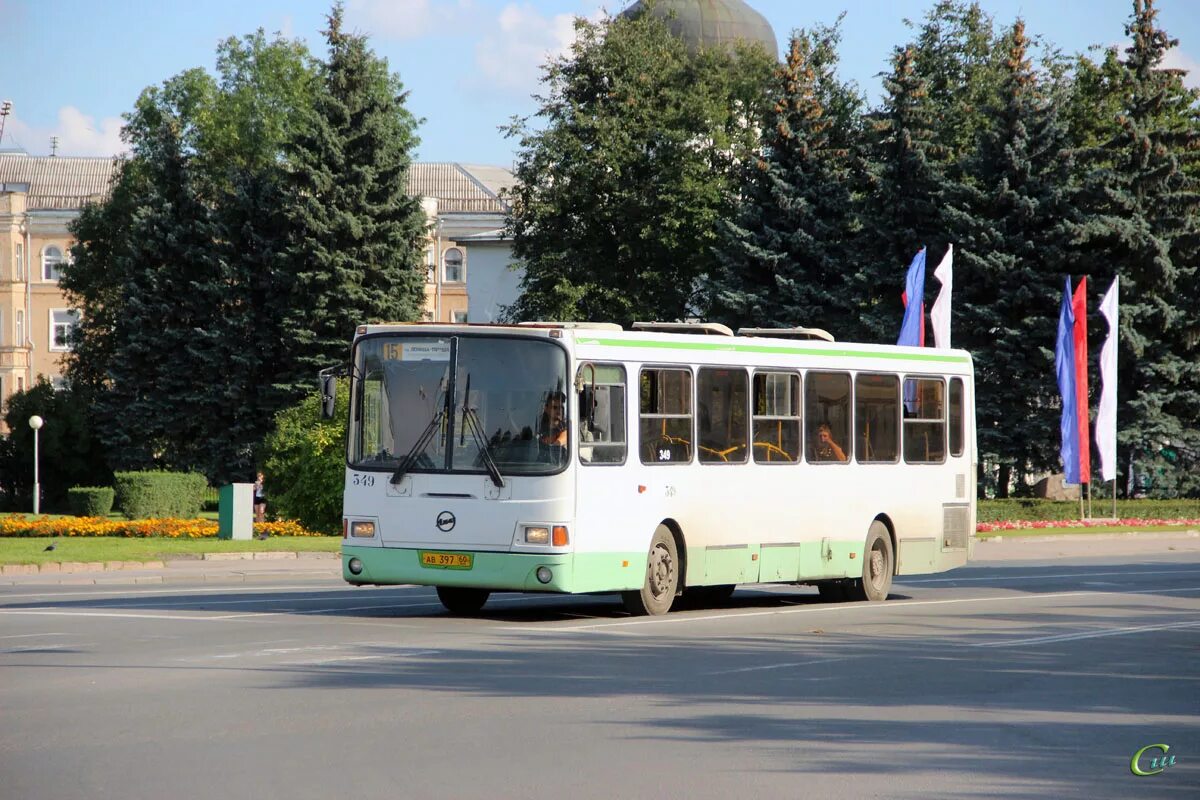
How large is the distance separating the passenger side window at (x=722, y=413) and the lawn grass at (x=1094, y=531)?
21.3 m

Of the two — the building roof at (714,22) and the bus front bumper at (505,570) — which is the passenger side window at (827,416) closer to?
the bus front bumper at (505,570)

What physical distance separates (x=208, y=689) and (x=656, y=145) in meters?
51.6

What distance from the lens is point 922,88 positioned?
173 ft

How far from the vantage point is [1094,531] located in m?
42.4

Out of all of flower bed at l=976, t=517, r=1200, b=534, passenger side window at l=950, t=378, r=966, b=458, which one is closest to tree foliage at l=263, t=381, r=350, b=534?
flower bed at l=976, t=517, r=1200, b=534

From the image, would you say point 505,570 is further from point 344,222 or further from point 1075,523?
point 344,222

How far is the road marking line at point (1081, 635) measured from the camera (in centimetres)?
1642

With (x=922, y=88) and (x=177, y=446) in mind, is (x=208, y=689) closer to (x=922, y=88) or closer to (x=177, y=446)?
(x=922, y=88)

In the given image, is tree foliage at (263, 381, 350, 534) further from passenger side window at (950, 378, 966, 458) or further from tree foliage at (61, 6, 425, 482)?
tree foliage at (61, 6, 425, 482)

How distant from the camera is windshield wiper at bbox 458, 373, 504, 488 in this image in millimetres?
17344

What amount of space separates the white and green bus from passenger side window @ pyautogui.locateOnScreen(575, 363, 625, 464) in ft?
0.06

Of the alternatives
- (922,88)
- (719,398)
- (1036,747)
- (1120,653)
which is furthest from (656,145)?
(1036,747)

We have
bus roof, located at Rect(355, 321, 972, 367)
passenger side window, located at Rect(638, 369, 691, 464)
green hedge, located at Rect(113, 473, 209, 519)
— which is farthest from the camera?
green hedge, located at Rect(113, 473, 209, 519)

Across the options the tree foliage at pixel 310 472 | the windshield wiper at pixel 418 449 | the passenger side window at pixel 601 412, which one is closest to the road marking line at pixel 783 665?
the passenger side window at pixel 601 412
